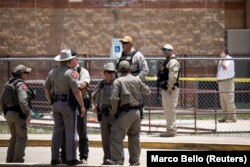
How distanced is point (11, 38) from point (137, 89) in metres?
13.6

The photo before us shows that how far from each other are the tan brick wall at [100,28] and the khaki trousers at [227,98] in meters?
6.64

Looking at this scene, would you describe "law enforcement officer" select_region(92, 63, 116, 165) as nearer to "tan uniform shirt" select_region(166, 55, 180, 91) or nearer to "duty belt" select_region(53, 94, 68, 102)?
"duty belt" select_region(53, 94, 68, 102)

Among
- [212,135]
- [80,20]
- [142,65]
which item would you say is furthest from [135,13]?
[142,65]

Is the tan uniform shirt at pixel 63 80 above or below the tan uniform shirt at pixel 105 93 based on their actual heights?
above

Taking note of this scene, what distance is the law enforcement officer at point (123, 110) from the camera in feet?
34.3

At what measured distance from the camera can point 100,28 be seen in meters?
23.5

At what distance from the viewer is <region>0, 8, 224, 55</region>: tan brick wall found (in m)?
23.4

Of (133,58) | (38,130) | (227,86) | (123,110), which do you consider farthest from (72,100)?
(227,86)

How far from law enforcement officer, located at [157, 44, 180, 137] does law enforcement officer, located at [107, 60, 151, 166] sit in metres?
3.38

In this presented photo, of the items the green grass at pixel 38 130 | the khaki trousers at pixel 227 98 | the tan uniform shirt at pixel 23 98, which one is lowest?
the green grass at pixel 38 130

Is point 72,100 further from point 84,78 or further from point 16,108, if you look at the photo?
point 16,108

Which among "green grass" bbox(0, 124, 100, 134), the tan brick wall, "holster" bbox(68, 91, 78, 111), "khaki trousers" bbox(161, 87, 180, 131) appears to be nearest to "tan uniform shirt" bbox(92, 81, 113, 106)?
"holster" bbox(68, 91, 78, 111)

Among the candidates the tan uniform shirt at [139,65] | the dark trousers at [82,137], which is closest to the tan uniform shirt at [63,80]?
the dark trousers at [82,137]

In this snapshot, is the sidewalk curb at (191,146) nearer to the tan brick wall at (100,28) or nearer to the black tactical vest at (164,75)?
the black tactical vest at (164,75)
